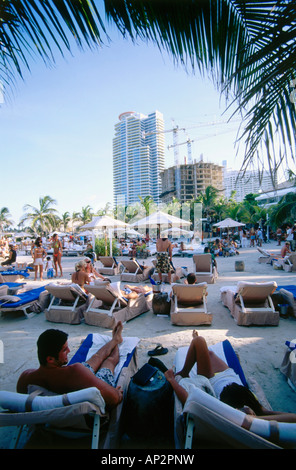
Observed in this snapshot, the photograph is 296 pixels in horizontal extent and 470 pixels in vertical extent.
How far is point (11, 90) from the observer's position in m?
1.38

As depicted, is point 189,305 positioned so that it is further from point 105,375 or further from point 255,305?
point 105,375

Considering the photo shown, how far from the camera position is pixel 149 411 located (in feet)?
6.97

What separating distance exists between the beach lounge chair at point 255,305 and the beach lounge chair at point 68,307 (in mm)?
3094

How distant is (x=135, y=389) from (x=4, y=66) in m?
2.49

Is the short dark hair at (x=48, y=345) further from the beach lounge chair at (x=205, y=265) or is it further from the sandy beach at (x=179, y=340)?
the beach lounge chair at (x=205, y=265)

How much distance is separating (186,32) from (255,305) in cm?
477

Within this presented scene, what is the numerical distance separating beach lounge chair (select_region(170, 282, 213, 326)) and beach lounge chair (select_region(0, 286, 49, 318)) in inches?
120

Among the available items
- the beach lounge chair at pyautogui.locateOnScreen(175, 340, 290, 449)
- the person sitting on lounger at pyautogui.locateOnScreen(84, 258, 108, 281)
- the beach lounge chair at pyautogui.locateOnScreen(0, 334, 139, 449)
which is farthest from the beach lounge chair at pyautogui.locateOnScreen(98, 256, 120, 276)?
the beach lounge chair at pyautogui.locateOnScreen(175, 340, 290, 449)

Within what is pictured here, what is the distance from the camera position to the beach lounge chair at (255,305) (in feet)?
15.1

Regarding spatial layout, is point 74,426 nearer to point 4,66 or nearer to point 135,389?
point 135,389

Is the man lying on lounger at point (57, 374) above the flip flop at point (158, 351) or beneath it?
above

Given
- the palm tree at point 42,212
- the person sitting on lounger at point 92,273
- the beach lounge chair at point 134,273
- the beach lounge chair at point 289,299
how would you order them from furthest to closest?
the palm tree at point 42,212 < the beach lounge chair at point 134,273 < the person sitting on lounger at point 92,273 < the beach lounge chair at point 289,299

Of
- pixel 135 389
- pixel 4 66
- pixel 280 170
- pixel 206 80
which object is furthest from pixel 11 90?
pixel 135 389

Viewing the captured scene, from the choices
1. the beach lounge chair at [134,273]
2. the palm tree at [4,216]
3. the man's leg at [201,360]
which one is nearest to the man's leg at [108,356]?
the man's leg at [201,360]
